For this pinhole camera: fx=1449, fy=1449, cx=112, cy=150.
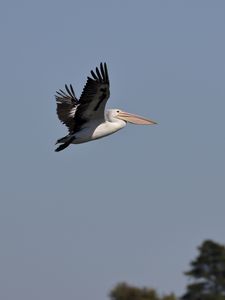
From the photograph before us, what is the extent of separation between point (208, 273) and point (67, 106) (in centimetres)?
1602

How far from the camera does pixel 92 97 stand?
97.0 feet

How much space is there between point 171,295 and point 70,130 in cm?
494

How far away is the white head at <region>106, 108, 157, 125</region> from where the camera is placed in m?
31.5

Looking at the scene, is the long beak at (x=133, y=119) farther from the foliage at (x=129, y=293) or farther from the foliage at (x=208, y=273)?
the foliage at (x=208, y=273)

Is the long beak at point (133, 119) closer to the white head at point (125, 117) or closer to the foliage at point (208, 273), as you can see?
the white head at point (125, 117)

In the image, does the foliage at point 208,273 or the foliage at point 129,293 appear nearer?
the foliage at point 129,293

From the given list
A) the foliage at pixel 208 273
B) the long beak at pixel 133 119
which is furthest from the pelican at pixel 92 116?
the foliage at pixel 208 273

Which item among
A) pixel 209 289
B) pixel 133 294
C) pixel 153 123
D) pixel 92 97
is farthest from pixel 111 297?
pixel 209 289

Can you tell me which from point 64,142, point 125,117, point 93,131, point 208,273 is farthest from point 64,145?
point 208,273

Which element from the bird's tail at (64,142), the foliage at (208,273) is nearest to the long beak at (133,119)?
the bird's tail at (64,142)

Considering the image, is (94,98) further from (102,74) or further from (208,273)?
(208,273)

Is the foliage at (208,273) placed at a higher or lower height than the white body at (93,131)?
higher

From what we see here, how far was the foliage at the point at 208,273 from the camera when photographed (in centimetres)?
4548

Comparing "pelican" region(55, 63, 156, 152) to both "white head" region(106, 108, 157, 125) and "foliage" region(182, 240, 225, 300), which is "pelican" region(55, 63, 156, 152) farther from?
"foliage" region(182, 240, 225, 300)
